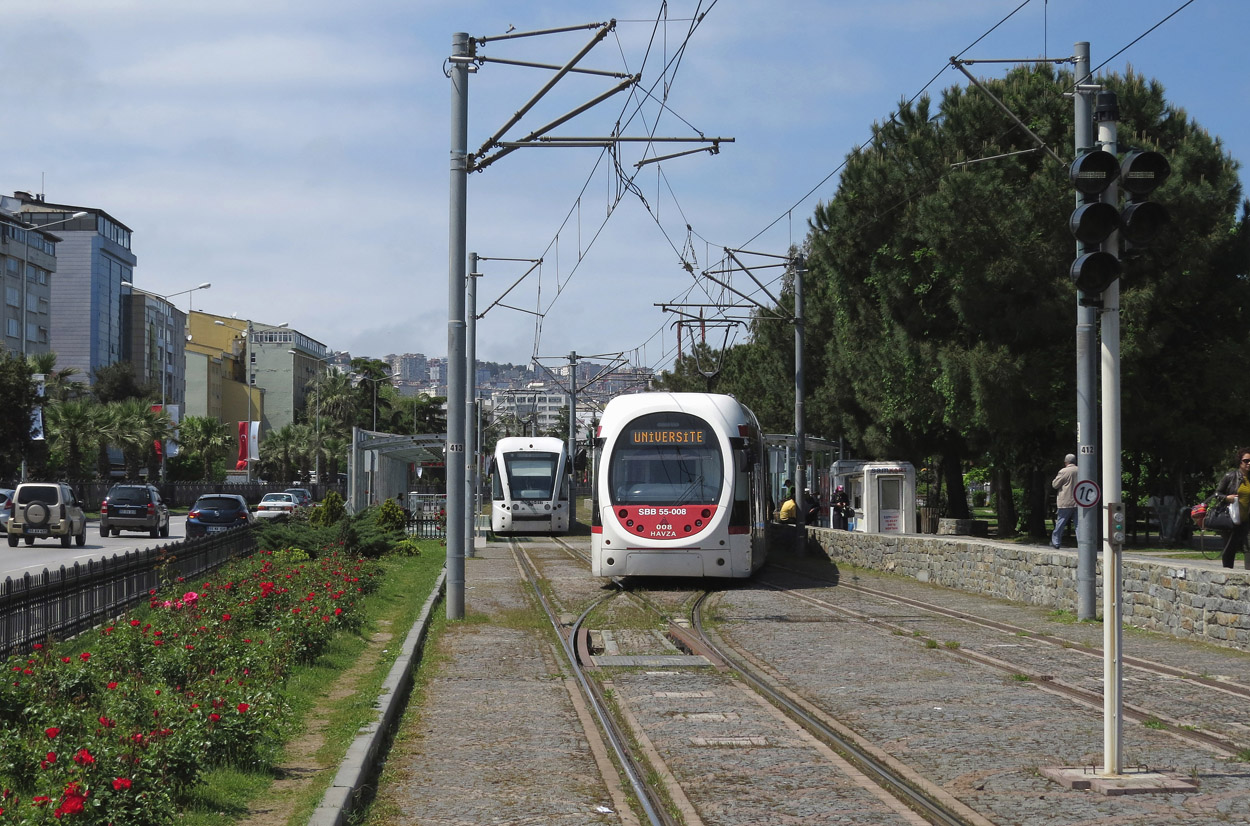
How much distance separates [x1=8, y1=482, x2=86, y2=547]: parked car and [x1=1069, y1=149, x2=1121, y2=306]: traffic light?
34387mm

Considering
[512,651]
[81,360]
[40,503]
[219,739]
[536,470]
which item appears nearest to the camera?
[219,739]

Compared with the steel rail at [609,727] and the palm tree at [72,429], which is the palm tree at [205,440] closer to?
the palm tree at [72,429]

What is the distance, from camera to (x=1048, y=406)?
29.7m

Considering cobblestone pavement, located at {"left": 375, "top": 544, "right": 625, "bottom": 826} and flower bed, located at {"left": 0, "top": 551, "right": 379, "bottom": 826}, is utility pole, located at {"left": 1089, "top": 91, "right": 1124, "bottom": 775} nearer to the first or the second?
cobblestone pavement, located at {"left": 375, "top": 544, "right": 625, "bottom": 826}

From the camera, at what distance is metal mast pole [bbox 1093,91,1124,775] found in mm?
7379

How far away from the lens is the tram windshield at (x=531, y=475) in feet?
136

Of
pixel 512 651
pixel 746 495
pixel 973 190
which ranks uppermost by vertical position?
pixel 973 190

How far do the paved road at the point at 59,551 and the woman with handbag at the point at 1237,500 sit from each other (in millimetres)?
18092

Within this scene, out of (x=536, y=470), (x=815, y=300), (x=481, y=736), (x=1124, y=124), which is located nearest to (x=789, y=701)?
(x=481, y=736)

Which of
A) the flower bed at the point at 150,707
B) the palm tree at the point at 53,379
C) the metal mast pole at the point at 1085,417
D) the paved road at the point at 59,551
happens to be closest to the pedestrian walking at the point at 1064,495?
the metal mast pole at the point at 1085,417

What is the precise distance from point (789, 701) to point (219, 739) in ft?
15.3

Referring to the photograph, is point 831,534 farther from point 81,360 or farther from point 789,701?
point 81,360

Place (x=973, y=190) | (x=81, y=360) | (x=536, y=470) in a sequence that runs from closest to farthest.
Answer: (x=973, y=190)
(x=536, y=470)
(x=81, y=360)

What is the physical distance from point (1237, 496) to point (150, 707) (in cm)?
1320
